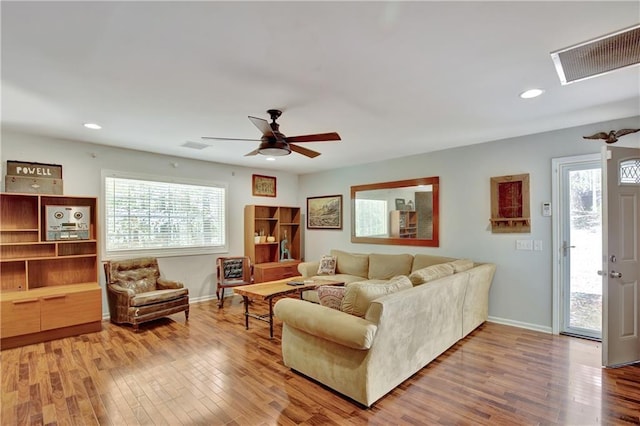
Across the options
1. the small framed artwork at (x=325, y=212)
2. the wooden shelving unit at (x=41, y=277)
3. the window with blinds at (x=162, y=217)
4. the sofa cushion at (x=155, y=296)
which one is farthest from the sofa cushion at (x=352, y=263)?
the wooden shelving unit at (x=41, y=277)

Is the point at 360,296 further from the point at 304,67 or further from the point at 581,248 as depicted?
the point at 581,248

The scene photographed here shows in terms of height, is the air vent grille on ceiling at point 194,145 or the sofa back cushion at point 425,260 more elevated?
the air vent grille on ceiling at point 194,145

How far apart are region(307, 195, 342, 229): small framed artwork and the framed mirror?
383 millimetres

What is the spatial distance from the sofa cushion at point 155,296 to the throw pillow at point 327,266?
7.48ft

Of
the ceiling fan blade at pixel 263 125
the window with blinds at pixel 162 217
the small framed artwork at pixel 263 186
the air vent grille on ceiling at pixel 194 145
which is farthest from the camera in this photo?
the small framed artwork at pixel 263 186

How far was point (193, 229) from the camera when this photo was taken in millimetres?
5613

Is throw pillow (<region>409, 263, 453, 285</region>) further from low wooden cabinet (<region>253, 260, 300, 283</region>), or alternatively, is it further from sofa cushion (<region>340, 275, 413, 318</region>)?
low wooden cabinet (<region>253, 260, 300, 283</region>)

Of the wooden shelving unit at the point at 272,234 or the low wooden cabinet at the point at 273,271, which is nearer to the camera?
the low wooden cabinet at the point at 273,271

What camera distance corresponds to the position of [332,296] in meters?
2.74

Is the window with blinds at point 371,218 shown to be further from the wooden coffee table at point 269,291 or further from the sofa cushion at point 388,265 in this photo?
the wooden coffee table at point 269,291

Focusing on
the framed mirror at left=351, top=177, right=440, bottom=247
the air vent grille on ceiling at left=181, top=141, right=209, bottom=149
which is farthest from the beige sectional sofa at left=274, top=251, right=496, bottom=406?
the air vent grille on ceiling at left=181, top=141, right=209, bottom=149

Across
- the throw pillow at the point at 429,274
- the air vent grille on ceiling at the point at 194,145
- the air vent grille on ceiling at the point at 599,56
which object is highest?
the air vent grille on ceiling at the point at 599,56

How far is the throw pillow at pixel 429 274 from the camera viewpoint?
3115 millimetres

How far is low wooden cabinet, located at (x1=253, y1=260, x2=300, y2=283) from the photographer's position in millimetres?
5770
